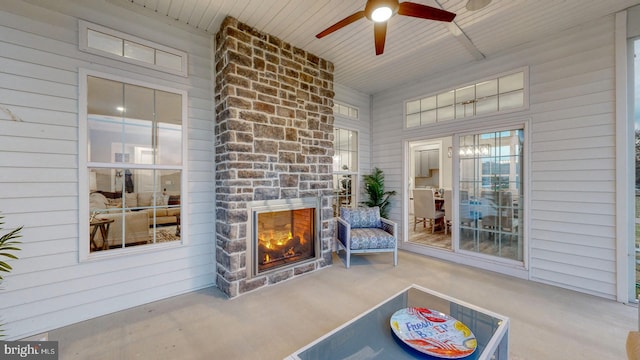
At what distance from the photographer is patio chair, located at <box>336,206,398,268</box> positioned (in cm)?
368

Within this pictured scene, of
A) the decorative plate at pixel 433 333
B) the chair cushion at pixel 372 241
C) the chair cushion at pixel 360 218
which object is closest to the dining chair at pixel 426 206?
the chair cushion at pixel 360 218

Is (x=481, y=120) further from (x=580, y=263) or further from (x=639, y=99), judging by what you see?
(x=580, y=263)

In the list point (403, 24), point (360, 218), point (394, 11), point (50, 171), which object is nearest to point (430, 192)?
point (360, 218)

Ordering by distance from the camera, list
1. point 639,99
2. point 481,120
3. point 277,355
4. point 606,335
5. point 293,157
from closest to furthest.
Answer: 1. point 277,355
2. point 606,335
3. point 639,99
4. point 293,157
5. point 481,120

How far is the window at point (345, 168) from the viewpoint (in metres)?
4.66

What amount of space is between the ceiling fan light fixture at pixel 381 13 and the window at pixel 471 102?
260 centimetres

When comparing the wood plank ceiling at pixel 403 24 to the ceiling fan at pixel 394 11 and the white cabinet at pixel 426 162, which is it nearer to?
the ceiling fan at pixel 394 11

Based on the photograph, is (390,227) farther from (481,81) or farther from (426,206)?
(481,81)

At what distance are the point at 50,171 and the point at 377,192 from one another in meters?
4.45

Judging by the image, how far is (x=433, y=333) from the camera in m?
1.51

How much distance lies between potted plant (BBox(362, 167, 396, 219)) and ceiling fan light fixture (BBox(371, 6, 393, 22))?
3203 millimetres

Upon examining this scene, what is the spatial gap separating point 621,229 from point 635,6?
7.82 feet

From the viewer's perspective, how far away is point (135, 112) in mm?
2611

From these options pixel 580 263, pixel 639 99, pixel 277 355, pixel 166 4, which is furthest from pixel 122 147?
pixel 639 99
